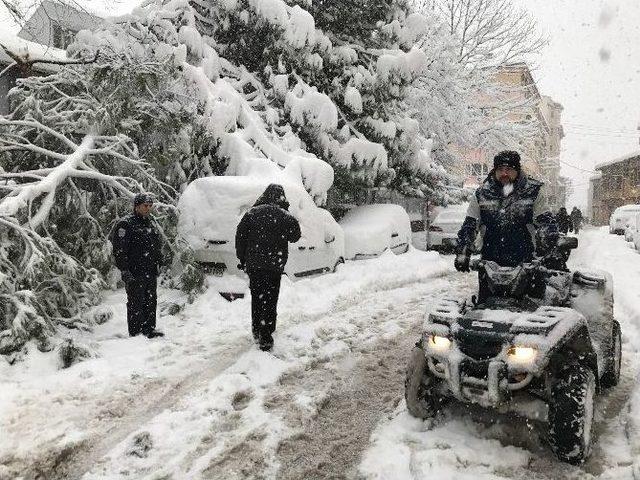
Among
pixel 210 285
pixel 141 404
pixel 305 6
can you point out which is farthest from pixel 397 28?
pixel 141 404

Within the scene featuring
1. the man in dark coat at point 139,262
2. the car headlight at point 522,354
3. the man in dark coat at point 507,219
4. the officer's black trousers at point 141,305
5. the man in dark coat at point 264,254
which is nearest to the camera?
the car headlight at point 522,354

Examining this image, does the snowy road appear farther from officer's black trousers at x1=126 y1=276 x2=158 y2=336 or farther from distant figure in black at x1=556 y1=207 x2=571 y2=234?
distant figure in black at x1=556 y1=207 x2=571 y2=234

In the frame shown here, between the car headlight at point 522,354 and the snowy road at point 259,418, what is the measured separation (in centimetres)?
63

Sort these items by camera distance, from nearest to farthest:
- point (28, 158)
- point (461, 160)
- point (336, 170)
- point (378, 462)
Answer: point (378, 462) → point (28, 158) → point (336, 170) → point (461, 160)

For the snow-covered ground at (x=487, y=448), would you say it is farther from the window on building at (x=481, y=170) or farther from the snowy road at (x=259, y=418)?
the window on building at (x=481, y=170)

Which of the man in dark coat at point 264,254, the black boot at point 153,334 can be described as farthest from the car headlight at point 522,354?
the black boot at point 153,334

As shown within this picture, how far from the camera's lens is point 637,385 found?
438cm

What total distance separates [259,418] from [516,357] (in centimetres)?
193

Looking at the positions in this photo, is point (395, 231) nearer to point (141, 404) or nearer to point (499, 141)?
point (141, 404)

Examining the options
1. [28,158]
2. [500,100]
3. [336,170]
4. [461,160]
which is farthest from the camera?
[500,100]

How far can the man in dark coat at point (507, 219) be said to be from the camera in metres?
3.82

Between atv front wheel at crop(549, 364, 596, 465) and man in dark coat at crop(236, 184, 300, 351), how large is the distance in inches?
121

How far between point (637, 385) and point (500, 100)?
22.3 metres

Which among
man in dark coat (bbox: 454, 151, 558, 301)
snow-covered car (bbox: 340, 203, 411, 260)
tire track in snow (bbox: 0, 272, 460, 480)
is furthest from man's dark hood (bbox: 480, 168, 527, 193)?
snow-covered car (bbox: 340, 203, 411, 260)
